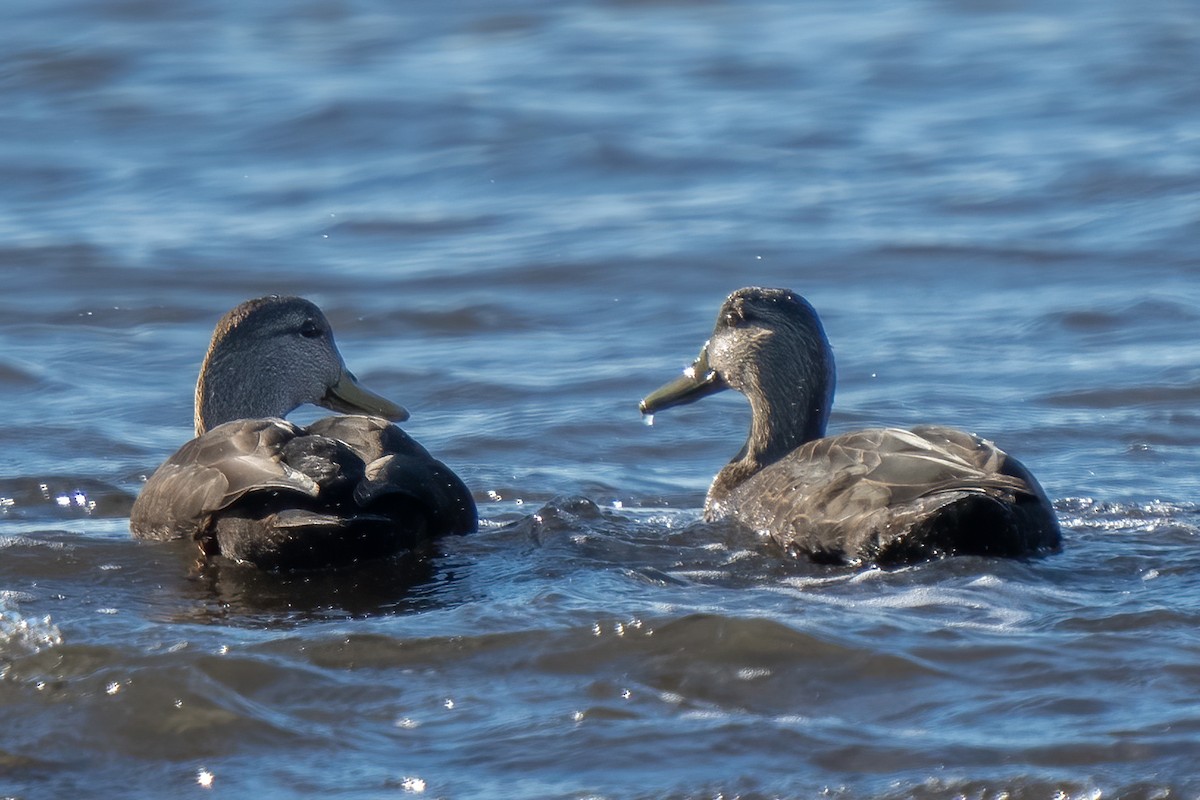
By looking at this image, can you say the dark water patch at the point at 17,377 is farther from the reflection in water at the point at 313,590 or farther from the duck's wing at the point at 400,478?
the reflection in water at the point at 313,590

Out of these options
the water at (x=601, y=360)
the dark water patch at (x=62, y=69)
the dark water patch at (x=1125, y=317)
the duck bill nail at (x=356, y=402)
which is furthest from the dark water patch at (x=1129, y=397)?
the dark water patch at (x=62, y=69)

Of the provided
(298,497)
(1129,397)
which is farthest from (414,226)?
(298,497)

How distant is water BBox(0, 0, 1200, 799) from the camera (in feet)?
17.9

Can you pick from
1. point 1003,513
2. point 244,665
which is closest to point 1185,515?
point 1003,513

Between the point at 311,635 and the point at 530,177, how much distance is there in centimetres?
900

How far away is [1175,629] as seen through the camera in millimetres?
6066

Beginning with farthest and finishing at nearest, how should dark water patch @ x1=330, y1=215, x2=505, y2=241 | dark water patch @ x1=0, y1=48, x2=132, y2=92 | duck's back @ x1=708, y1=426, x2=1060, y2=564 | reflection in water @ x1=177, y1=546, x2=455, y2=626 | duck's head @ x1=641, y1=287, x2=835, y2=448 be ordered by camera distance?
dark water patch @ x1=0, y1=48, x2=132, y2=92 → dark water patch @ x1=330, y1=215, x2=505, y2=241 → duck's head @ x1=641, y1=287, x2=835, y2=448 → duck's back @ x1=708, y1=426, x2=1060, y2=564 → reflection in water @ x1=177, y1=546, x2=455, y2=626

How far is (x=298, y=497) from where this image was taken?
22.7 feet

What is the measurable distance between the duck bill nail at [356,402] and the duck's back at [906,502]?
187 cm

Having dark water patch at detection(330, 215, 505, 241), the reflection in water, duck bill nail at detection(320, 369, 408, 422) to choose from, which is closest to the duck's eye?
duck bill nail at detection(320, 369, 408, 422)

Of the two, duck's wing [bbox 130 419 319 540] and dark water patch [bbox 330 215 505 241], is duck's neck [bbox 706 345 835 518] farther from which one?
dark water patch [bbox 330 215 505 241]

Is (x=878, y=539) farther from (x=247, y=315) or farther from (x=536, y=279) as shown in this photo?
(x=536, y=279)

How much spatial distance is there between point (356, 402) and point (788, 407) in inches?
75.5

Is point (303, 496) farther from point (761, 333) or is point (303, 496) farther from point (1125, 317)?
point (1125, 317)
